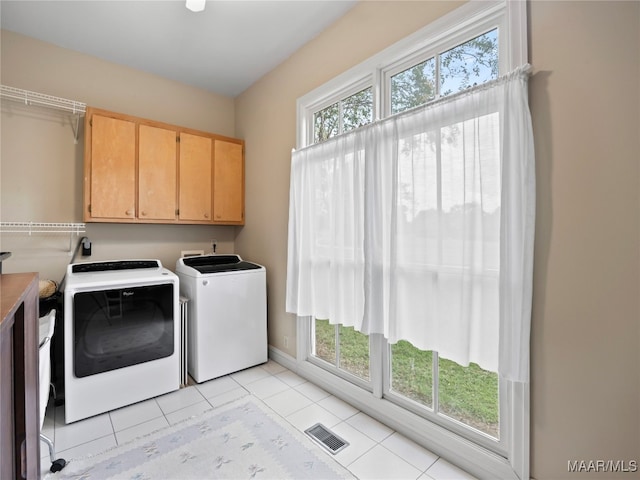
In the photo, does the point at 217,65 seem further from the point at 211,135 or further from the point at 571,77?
the point at 571,77

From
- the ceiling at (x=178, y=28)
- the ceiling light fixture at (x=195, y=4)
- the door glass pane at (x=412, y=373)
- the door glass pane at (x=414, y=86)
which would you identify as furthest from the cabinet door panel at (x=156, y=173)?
the door glass pane at (x=412, y=373)

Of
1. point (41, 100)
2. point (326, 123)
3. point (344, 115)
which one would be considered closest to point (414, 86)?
point (344, 115)

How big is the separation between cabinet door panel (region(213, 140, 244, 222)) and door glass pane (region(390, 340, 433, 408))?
2.18m

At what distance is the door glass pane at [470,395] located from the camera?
5.11 feet

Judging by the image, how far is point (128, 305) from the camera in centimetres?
221

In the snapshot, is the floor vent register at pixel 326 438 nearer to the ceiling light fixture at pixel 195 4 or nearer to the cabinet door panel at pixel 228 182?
the cabinet door panel at pixel 228 182

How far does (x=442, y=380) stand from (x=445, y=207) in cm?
104

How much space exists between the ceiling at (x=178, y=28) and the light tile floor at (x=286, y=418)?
2.91m

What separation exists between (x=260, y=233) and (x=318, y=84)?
1526 mm

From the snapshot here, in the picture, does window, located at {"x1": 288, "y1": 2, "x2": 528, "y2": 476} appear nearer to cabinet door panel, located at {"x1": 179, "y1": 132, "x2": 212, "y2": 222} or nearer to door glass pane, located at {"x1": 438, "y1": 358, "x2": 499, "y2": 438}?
door glass pane, located at {"x1": 438, "y1": 358, "x2": 499, "y2": 438}

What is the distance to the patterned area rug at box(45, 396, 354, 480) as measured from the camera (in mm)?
1535

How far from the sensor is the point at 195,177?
2.98 m

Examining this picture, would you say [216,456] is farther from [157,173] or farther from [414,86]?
[414,86]

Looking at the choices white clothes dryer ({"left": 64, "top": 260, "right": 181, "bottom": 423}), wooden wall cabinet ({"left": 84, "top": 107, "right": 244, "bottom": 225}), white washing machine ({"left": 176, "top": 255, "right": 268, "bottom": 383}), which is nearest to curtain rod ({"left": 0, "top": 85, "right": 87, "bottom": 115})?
wooden wall cabinet ({"left": 84, "top": 107, "right": 244, "bottom": 225})
